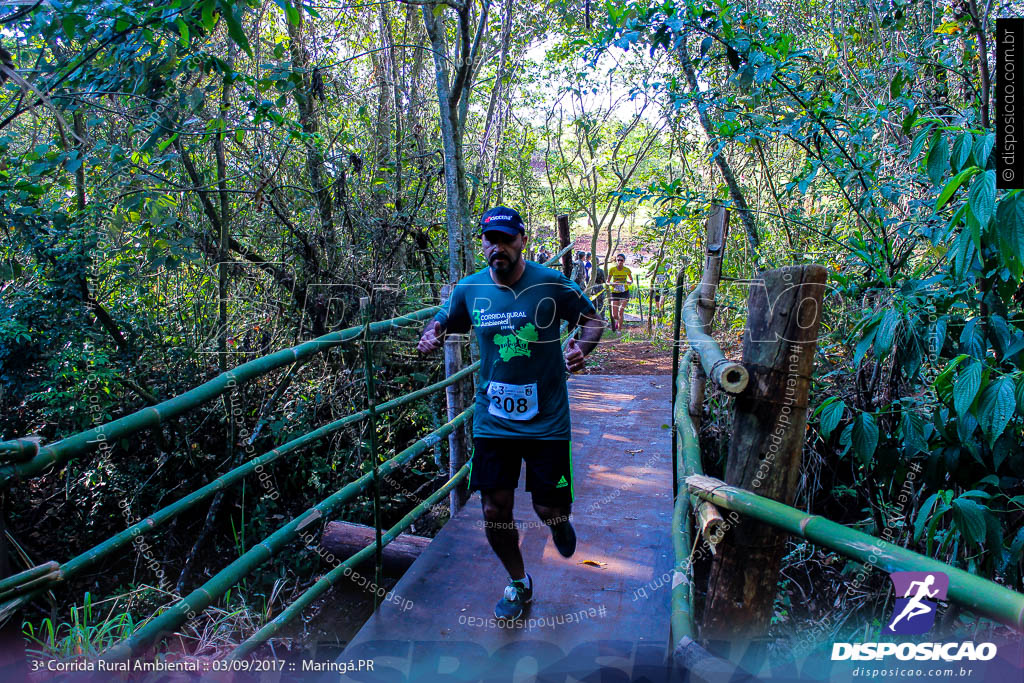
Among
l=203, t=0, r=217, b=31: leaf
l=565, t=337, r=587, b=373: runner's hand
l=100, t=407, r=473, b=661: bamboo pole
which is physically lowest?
l=100, t=407, r=473, b=661: bamboo pole

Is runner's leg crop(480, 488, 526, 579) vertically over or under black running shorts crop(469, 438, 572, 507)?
under

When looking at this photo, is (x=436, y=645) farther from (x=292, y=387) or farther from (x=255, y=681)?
(x=292, y=387)

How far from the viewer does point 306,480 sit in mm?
5816

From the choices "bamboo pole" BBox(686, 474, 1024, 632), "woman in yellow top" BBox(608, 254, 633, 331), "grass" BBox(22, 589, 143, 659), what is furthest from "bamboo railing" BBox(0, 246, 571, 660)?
"woman in yellow top" BBox(608, 254, 633, 331)

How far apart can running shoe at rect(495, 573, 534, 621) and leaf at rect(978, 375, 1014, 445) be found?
5.36 feet

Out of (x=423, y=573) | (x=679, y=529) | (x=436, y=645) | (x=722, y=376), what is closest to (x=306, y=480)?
(x=423, y=573)

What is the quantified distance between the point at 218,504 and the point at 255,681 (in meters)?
2.92

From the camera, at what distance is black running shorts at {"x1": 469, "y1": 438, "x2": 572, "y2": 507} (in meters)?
2.48

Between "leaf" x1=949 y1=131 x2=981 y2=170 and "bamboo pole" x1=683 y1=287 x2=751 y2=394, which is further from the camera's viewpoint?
"leaf" x1=949 y1=131 x2=981 y2=170

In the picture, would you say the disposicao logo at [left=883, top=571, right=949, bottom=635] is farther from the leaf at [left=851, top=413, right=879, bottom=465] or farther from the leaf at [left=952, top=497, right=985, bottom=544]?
the leaf at [left=851, top=413, right=879, bottom=465]

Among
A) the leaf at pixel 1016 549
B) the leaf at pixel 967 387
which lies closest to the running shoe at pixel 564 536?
the leaf at pixel 967 387

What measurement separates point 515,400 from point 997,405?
5.06 ft

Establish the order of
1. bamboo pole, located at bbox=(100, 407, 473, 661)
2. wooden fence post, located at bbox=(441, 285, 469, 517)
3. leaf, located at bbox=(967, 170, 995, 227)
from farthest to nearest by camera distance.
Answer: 1. wooden fence post, located at bbox=(441, 285, 469, 517)
2. leaf, located at bbox=(967, 170, 995, 227)
3. bamboo pole, located at bbox=(100, 407, 473, 661)

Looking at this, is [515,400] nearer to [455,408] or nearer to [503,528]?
[503,528]
